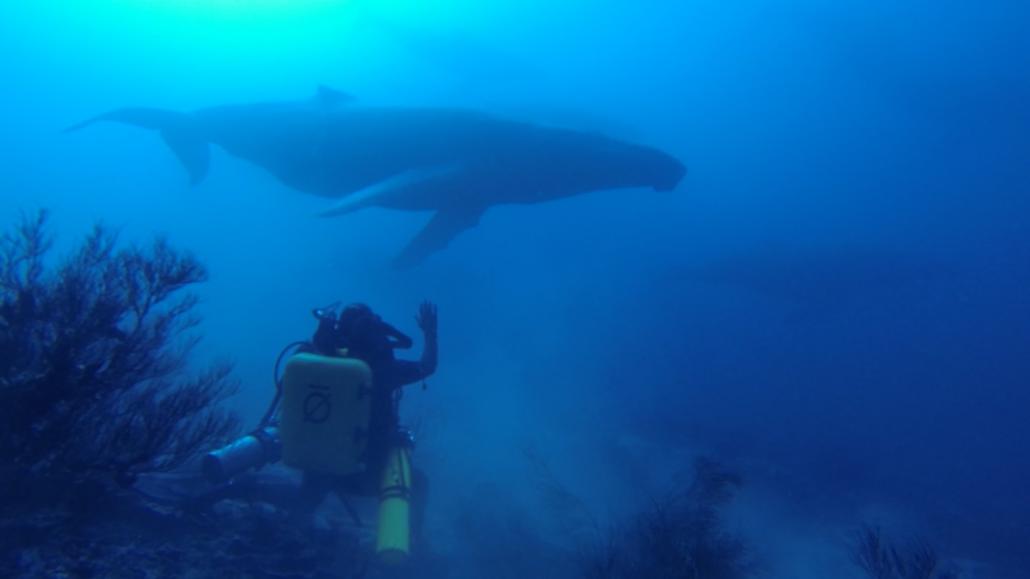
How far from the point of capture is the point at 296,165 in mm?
14883

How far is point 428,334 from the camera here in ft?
19.8

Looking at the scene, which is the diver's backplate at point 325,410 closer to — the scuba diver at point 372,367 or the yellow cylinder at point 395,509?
the scuba diver at point 372,367

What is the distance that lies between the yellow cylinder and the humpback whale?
6.29 meters

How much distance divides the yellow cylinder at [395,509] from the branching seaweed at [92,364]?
7.45ft

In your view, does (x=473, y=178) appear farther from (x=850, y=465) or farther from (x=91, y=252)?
(x=850, y=465)

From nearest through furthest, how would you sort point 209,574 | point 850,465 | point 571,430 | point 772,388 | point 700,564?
point 209,574 → point 700,564 → point 571,430 → point 850,465 → point 772,388

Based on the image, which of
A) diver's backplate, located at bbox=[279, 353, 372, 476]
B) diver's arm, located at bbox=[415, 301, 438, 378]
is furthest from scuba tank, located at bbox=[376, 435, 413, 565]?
diver's arm, located at bbox=[415, 301, 438, 378]

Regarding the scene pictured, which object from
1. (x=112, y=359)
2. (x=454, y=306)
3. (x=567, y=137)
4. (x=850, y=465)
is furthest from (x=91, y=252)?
(x=454, y=306)

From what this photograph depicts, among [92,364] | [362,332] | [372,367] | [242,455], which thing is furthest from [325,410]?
[92,364]

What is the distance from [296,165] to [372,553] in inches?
418

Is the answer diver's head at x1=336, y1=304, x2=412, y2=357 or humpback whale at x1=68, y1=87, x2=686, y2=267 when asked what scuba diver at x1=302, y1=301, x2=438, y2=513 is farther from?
humpback whale at x1=68, y1=87, x2=686, y2=267

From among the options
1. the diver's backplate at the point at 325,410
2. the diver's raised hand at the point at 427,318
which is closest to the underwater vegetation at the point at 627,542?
the diver's raised hand at the point at 427,318

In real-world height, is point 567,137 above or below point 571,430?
above

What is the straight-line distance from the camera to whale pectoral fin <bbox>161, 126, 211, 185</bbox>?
16859 mm
